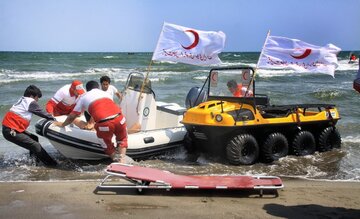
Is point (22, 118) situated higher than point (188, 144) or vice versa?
point (22, 118)

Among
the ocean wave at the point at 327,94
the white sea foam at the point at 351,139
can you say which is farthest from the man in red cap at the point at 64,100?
the ocean wave at the point at 327,94

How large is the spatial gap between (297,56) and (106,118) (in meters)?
3.76

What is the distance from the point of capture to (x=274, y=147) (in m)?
8.78

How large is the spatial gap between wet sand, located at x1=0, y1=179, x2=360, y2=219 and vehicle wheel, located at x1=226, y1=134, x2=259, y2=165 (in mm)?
1797

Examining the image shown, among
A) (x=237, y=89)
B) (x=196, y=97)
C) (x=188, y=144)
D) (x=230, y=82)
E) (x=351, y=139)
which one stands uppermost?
(x=230, y=82)

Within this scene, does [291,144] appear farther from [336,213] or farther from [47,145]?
[47,145]

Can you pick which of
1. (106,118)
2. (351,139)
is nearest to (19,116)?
(106,118)

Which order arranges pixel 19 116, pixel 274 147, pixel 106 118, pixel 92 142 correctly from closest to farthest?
pixel 106 118 → pixel 19 116 → pixel 92 142 → pixel 274 147

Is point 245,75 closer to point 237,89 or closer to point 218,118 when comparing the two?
point 237,89

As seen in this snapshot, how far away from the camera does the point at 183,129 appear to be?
932 centimetres

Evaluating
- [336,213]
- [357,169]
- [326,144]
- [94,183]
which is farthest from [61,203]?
[326,144]

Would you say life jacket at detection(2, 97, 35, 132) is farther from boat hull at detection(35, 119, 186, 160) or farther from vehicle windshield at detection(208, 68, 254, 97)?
vehicle windshield at detection(208, 68, 254, 97)

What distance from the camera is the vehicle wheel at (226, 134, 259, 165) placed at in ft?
27.2

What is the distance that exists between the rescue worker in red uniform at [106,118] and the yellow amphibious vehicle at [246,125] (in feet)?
5.02
